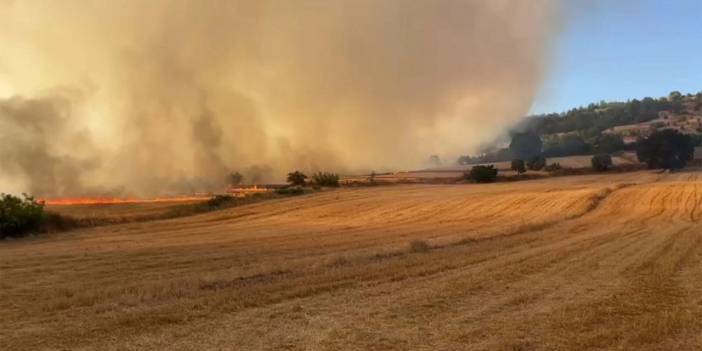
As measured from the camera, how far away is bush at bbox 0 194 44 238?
29203 mm

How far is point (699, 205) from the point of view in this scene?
128 ft

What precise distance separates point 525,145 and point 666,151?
56182 millimetres

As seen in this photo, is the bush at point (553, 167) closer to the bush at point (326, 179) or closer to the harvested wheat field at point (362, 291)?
the bush at point (326, 179)

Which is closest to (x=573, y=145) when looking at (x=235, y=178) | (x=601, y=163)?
(x=601, y=163)

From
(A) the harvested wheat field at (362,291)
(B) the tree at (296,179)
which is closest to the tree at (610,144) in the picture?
(B) the tree at (296,179)

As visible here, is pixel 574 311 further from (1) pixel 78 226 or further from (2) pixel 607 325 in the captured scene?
(1) pixel 78 226

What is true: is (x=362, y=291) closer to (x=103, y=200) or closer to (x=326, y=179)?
(x=103, y=200)

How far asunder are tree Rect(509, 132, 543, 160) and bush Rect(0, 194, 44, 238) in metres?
118

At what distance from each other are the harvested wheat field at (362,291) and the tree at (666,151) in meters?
66.9

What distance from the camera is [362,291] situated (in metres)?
12.3

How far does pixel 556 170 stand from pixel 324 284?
81.2 metres

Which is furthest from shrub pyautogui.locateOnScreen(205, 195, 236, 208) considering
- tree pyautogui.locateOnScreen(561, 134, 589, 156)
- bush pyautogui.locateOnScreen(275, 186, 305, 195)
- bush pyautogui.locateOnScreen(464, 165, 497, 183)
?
tree pyautogui.locateOnScreen(561, 134, 589, 156)

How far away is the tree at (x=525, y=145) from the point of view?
140 metres

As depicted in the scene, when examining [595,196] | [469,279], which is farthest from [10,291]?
[595,196]
